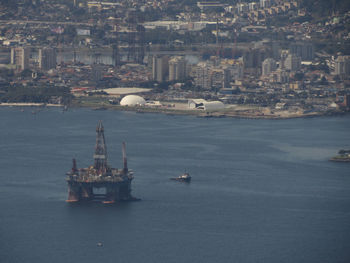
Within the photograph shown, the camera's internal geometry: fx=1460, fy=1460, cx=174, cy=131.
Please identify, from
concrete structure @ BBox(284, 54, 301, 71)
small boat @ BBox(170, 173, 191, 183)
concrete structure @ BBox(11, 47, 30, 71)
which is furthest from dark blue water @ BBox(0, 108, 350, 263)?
concrete structure @ BBox(284, 54, 301, 71)

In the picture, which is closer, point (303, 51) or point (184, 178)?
point (184, 178)

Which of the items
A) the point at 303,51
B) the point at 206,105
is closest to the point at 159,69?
the point at 206,105

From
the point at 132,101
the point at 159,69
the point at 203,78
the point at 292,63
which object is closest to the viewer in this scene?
the point at 132,101

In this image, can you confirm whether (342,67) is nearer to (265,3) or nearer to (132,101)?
(132,101)

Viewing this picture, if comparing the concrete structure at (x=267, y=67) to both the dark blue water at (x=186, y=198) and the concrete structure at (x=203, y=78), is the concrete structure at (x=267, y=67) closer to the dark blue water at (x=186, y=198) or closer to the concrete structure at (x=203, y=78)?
the concrete structure at (x=203, y=78)

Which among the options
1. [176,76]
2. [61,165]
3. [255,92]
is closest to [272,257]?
[61,165]

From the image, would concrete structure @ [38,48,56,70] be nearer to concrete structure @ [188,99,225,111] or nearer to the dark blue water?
concrete structure @ [188,99,225,111]

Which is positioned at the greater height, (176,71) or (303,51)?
(303,51)
